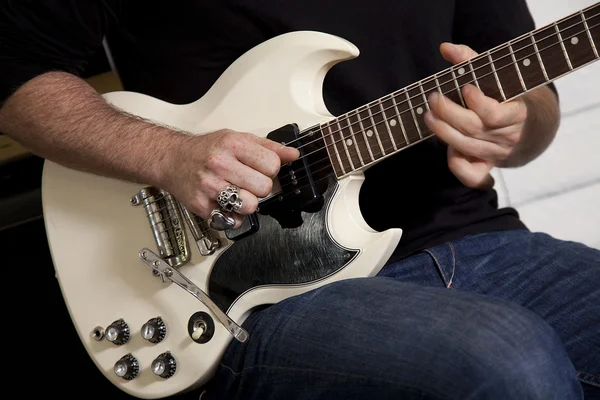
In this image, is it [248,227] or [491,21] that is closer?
[248,227]

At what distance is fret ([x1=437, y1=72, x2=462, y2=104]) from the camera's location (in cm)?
76

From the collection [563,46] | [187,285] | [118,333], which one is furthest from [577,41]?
[118,333]

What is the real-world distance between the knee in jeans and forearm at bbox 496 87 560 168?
354 millimetres

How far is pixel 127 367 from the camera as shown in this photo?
0.85 m

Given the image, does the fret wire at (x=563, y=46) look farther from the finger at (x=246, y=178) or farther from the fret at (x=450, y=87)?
the finger at (x=246, y=178)

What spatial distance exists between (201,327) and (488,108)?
1.52ft

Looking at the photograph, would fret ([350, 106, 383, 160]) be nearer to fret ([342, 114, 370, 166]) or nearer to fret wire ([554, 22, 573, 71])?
fret ([342, 114, 370, 166])

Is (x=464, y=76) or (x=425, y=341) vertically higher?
(x=464, y=76)

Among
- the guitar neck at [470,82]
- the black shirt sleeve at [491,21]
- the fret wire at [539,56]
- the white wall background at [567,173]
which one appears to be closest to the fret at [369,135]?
the guitar neck at [470,82]

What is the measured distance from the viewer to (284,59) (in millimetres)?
834

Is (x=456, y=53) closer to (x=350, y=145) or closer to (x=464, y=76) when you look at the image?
(x=464, y=76)

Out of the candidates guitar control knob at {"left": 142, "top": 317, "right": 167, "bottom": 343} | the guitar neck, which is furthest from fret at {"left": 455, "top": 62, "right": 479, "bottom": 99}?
guitar control knob at {"left": 142, "top": 317, "right": 167, "bottom": 343}

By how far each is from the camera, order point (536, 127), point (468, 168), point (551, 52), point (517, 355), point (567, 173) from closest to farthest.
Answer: point (517, 355) < point (551, 52) < point (468, 168) < point (536, 127) < point (567, 173)

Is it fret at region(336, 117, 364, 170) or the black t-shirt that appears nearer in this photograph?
fret at region(336, 117, 364, 170)
